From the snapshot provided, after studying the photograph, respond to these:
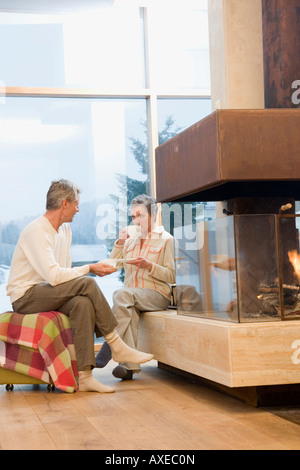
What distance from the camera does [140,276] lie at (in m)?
4.45

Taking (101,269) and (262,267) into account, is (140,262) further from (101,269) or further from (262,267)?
(262,267)

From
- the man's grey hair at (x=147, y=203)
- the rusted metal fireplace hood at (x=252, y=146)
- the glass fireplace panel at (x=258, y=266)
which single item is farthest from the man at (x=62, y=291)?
the rusted metal fireplace hood at (x=252, y=146)

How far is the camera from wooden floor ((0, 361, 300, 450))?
2422mm

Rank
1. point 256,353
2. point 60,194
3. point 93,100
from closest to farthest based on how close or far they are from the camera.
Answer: point 256,353
point 60,194
point 93,100

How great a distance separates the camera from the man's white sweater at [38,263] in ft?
12.3

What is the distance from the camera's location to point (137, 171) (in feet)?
20.3

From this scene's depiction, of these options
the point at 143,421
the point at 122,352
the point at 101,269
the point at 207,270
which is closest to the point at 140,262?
the point at 101,269

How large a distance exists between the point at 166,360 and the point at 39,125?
9.31 feet

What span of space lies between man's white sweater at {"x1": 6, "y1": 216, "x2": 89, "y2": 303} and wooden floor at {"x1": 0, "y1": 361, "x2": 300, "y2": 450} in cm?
59

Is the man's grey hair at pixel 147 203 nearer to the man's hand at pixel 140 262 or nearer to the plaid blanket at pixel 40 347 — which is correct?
the man's hand at pixel 140 262

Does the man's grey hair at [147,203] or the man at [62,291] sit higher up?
the man's grey hair at [147,203]

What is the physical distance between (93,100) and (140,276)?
87.9 inches

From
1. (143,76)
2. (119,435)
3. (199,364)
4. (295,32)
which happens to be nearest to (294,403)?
(199,364)

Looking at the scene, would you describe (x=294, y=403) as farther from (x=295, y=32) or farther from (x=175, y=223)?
(x=175, y=223)
